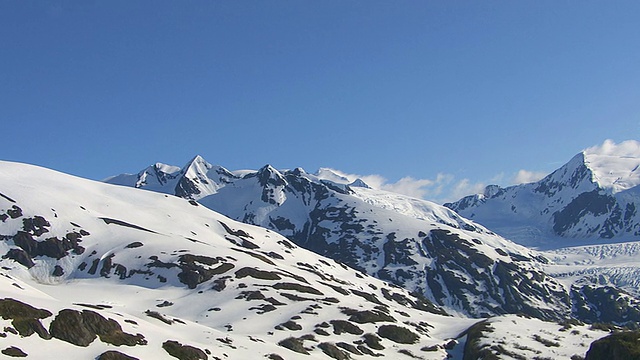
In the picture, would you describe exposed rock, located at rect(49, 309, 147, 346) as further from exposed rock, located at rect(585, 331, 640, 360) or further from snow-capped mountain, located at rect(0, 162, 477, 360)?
exposed rock, located at rect(585, 331, 640, 360)

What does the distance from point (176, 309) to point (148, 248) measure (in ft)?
168

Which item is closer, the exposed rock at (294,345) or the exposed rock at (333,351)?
the exposed rock at (294,345)

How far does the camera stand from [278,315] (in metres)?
125

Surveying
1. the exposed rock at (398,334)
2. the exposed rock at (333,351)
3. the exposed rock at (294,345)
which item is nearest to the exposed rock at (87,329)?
the exposed rock at (294,345)

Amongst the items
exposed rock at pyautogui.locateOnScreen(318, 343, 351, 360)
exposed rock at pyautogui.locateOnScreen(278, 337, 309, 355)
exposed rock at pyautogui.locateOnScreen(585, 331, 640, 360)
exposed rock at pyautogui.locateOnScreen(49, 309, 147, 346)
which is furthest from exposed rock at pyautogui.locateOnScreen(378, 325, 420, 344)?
exposed rock at pyautogui.locateOnScreen(49, 309, 147, 346)

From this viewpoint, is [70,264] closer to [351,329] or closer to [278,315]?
[278,315]

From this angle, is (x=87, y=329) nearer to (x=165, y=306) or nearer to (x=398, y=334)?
(x=165, y=306)

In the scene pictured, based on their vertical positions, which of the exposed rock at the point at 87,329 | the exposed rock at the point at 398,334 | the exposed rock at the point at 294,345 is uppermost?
the exposed rock at the point at 398,334

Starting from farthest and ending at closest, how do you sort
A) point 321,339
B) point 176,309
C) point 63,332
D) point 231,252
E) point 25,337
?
1. point 231,252
2. point 176,309
3. point 321,339
4. point 63,332
5. point 25,337

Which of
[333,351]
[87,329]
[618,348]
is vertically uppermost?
[618,348]

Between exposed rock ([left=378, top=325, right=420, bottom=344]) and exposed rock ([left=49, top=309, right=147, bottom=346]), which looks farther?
exposed rock ([left=378, top=325, right=420, bottom=344])

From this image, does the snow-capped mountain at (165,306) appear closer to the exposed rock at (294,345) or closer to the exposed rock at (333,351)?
the exposed rock at (333,351)

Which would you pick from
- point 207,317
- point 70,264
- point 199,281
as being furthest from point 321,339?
point 70,264

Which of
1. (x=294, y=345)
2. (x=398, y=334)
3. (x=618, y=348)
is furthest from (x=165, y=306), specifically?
(x=618, y=348)
